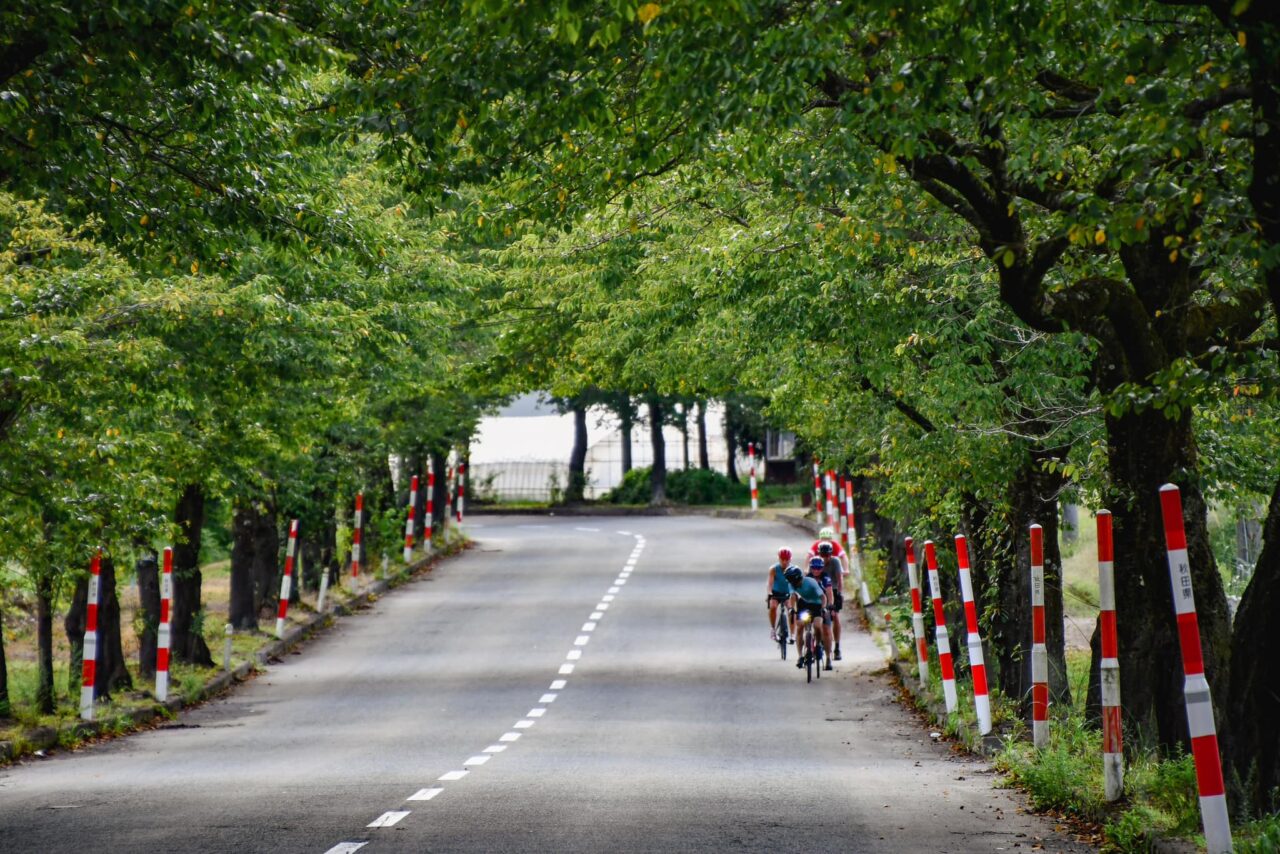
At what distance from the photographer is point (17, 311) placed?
1501 centimetres

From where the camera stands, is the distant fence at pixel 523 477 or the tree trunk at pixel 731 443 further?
the distant fence at pixel 523 477

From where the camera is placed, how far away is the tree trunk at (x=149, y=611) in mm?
23725

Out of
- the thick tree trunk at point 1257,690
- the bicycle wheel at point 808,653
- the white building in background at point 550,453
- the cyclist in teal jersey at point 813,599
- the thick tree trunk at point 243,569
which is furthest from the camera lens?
the white building in background at point 550,453

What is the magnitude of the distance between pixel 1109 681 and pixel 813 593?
12.8 m

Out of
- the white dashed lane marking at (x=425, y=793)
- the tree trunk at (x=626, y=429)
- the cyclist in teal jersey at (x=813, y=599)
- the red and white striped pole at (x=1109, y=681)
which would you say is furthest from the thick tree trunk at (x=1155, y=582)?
the tree trunk at (x=626, y=429)

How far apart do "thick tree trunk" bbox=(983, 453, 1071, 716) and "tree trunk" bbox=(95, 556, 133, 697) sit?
10.2m

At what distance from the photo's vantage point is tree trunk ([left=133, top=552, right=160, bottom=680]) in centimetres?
2373

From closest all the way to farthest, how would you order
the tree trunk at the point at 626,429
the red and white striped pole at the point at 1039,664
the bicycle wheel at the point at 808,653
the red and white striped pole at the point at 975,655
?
1. the red and white striped pole at the point at 1039,664
2. the red and white striped pole at the point at 975,655
3. the bicycle wheel at the point at 808,653
4. the tree trunk at the point at 626,429

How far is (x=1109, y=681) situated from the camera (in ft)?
33.4

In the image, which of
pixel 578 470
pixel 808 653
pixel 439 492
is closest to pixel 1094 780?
pixel 808 653

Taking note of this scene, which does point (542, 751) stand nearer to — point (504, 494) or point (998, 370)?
point (998, 370)

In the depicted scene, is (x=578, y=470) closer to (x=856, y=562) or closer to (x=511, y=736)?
(x=856, y=562)

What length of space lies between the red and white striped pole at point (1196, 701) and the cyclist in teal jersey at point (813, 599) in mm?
15143

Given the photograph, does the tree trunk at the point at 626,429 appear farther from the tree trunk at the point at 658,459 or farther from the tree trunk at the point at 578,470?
the tree trunk at the point at 578,470
